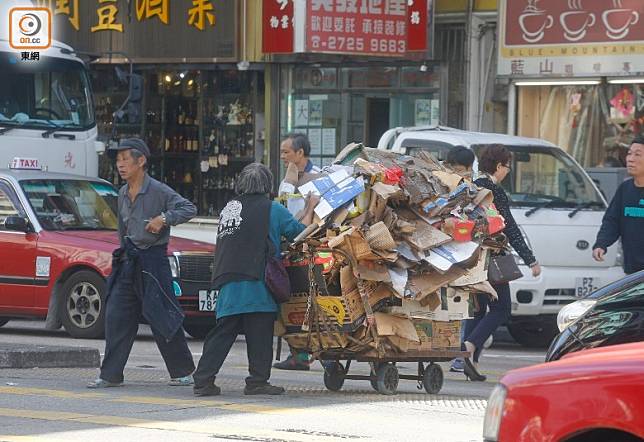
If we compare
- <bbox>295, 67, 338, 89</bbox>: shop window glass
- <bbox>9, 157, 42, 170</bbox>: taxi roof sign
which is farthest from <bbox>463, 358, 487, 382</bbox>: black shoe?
<bbox>295, 67, 338, 89</bbox>: shop window glass

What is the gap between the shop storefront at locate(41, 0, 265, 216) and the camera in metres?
25.6

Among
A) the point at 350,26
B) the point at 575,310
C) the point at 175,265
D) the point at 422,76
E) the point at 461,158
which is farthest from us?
the point at 422,76

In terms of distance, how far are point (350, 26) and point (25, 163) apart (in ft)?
17.8

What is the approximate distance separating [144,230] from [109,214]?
5.62 m

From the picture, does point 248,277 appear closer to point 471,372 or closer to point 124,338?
point 124,338

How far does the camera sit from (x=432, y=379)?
38.0 ft

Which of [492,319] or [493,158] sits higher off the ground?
[493,158]

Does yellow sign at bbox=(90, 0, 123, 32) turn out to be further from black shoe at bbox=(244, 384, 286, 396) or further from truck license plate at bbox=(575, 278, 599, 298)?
black shoe at bbox=(244, 384, 286, 396)

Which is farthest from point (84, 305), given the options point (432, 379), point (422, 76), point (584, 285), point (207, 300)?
point (422, 76)

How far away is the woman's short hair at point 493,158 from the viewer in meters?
13.3

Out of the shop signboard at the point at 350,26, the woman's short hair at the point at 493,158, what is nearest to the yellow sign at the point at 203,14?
the shop signboard at the point at 350,26

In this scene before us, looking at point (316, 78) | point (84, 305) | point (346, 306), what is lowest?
point (84, 305)

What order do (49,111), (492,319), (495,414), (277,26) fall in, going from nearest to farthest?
(495,414), (492,319), (49,111), (277,26)

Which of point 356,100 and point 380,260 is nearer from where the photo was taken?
point 380,260
